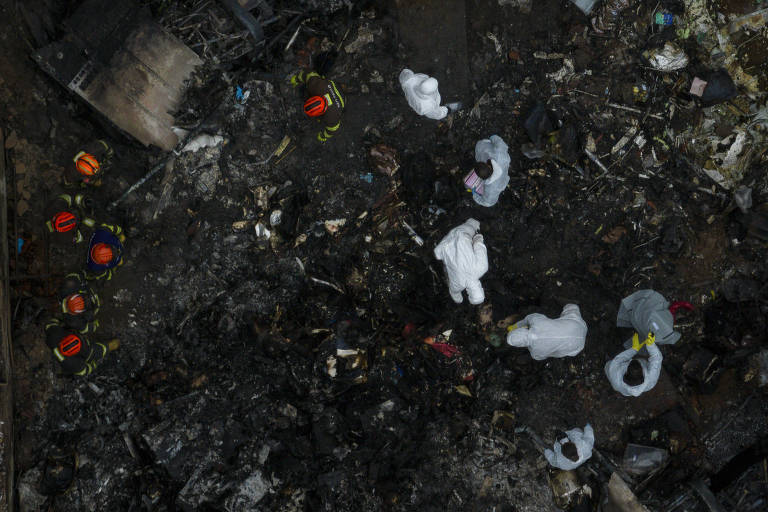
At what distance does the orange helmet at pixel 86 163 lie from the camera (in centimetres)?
566

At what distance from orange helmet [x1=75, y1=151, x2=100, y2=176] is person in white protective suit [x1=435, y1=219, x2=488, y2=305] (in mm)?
4287

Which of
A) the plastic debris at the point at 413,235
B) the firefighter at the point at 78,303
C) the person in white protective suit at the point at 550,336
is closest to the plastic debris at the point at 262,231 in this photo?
the plastic debris at the point at 413,235

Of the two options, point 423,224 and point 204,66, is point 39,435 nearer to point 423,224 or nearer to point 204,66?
point 204,66

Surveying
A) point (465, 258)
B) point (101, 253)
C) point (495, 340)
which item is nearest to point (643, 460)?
point (495, 340)

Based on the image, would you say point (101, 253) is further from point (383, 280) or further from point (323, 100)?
point (383, 280)

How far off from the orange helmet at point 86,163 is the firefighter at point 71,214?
43cm

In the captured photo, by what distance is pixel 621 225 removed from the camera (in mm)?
6750

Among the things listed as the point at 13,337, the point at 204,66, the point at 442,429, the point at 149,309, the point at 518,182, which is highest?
the point at 204,66

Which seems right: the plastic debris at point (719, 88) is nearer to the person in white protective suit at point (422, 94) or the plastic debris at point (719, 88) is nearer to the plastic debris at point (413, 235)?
the person in white protective suit at point (422, 94)

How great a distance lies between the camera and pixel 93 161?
18.8 feet

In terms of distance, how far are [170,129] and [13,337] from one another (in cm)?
322

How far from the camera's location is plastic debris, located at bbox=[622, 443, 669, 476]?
6.60 m

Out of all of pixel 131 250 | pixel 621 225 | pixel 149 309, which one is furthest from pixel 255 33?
pixel 621 225

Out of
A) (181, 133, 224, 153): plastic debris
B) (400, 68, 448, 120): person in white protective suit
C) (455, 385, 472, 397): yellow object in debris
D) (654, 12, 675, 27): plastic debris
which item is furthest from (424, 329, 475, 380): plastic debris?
(654, 12, 675, 27): plastic debris
